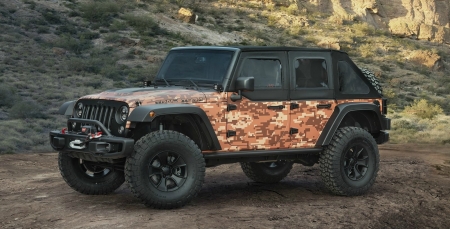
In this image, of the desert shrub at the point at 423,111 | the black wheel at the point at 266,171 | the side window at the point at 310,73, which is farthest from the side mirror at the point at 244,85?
the desert shrub at the point at 423,111

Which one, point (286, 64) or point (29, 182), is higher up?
point (286, 64)

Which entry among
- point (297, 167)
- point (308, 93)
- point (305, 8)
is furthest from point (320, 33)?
point (308, 93)

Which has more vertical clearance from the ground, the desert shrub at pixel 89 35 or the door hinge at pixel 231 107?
the desert shrub at pixel 89 35

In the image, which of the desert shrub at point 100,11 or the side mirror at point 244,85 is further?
the desert shrub at point 100,11

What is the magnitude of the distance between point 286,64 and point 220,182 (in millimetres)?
2625

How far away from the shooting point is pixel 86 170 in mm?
9664

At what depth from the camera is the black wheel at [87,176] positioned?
9477 mm

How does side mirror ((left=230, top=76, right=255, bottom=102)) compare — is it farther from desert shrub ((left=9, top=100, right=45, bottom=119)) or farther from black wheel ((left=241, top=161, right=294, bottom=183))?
desert shrub ((left=9, top=100, right=45, bottom=119))

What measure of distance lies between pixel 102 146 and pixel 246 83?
6.01ft

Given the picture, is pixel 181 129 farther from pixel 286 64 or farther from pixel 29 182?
pixel 29 182

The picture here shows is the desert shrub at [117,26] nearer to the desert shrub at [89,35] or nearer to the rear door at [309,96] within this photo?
the desert shrub at [89,35]

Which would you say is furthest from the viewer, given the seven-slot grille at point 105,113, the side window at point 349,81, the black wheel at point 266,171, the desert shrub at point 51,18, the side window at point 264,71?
the desert shrub at point 51,18

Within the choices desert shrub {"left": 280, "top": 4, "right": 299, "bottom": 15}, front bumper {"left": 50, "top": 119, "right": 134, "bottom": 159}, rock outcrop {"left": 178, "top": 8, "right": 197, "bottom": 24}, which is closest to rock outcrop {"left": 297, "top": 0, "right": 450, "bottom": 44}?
desert shrub {"left": 280, "top": 4, "right": 299, "bottom": 15}

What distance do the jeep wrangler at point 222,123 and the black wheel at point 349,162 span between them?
14mm
